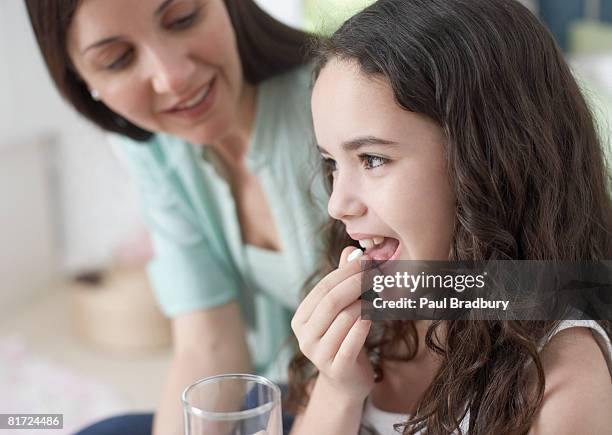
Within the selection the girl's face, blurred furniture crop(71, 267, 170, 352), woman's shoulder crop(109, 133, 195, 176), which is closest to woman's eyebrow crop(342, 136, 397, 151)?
the girl's face

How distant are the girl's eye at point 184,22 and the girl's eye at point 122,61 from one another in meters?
0.06

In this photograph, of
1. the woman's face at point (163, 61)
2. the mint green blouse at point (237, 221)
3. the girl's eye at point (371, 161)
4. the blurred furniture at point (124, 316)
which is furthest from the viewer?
the blurred furniture at point (124, 316)

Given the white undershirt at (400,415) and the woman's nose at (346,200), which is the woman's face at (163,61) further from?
the white undershirt at (400,415)

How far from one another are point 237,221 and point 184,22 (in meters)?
0.35

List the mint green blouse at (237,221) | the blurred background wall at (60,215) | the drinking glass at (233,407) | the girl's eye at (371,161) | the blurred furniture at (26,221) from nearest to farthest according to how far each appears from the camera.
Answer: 1. the drinking glass at (233,407)
2. the girl's eye at (371,161)
3. the mint green blouse at (237,221)
4. the blurred background wall at (60,215)
5. the blurred furniture at (26,221)

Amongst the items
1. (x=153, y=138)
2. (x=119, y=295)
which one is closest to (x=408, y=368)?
(x=153, y=138)

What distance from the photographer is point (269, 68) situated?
3.98ft

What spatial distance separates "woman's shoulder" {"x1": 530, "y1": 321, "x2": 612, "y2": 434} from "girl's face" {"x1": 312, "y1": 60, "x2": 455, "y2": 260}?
14 cm

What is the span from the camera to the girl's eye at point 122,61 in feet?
3.44

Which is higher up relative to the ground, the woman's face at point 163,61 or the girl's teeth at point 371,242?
the woman's face at point 163,61

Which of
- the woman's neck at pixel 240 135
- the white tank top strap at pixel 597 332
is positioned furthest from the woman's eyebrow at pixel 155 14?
the white tank top strap at pixel 597 332

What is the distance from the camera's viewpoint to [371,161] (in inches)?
31.6

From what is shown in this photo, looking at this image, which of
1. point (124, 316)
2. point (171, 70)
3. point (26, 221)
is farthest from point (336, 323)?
point (26, 221)

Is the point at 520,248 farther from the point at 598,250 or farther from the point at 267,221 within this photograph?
the point at 267,221
